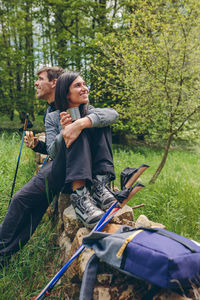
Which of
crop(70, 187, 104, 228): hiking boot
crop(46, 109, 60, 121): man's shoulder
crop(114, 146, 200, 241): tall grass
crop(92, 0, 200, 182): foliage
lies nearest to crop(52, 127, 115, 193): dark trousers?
crop(70, 187, 104, 228): hiking boot

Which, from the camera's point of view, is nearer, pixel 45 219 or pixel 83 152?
pixel 83 152

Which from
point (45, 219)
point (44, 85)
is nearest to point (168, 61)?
point (44, 85)

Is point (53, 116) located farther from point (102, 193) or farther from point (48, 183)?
point (102, 193)

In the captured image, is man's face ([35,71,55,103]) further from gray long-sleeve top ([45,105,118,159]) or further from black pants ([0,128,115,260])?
black pants ([0,128,115,260])

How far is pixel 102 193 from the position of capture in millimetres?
1938

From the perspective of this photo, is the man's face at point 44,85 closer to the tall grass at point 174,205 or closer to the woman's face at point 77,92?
the woman's face at point 77,92

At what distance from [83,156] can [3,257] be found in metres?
1.05

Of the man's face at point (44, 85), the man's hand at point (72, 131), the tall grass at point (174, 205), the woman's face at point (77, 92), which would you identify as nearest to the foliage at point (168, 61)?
the tall grass at point (174, 205)

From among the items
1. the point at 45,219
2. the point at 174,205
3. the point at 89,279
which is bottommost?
the point at 174,205

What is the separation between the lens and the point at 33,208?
2145 millimetres

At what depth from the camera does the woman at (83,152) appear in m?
1.78

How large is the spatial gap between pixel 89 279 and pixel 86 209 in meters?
0.53

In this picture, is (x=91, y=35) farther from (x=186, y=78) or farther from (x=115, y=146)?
(x=186, y=78)

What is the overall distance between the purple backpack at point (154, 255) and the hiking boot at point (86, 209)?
17.3 inches
